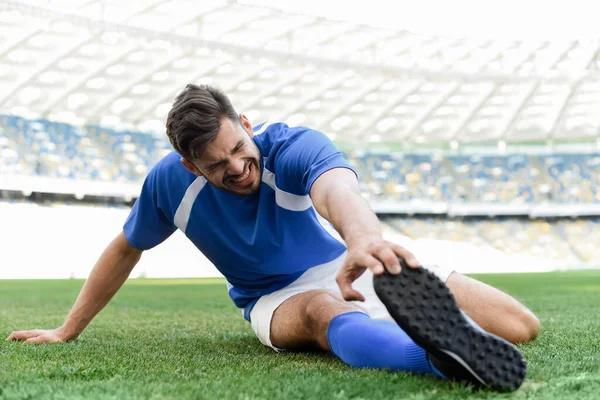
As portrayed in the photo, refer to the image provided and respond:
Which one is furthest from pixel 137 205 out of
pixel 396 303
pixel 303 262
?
pixel 396 303

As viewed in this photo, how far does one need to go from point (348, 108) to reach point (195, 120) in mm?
29937

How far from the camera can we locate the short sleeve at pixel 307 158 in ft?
7.96

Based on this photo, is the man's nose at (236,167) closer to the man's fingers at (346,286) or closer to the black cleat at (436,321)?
the man's fingers at (346,286)

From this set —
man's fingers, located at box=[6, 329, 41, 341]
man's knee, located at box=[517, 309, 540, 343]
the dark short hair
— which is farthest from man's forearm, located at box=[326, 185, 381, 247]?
man's fingers, located at box=[6, 329, 41, 341]

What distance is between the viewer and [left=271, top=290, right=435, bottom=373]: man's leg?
226 cm

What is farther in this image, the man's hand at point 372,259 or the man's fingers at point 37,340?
the man's fingers at point 37,340

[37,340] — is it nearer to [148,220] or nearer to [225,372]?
[148,220]

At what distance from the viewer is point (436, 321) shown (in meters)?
1.77

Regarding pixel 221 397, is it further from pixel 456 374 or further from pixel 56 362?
pixel 56 362

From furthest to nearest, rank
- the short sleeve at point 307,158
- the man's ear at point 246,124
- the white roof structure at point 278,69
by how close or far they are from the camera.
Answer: the white roof structure at point 278,69 < the man's ear at point 246,124 < the short sleeve at point 307,158

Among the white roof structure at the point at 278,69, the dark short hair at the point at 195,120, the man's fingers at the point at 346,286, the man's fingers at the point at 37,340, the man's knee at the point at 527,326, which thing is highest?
the dark short hair at the point at 195,120

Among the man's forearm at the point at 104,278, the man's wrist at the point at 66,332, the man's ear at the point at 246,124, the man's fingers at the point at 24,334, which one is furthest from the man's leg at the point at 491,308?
the man's fingers at the point at 24,334

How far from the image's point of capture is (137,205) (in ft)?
10.6

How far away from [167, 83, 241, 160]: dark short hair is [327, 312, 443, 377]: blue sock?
0.83m
